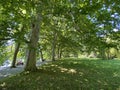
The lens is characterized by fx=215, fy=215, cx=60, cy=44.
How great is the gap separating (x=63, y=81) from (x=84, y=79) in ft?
4.55

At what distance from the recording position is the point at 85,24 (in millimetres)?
9625

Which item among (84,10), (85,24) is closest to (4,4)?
(84,10)

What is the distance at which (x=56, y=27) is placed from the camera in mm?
15516

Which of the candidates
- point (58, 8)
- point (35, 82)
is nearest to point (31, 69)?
point (35, 82)

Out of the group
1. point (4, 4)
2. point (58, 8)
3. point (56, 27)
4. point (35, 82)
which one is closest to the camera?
point (4, 4)

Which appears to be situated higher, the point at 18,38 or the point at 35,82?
the point at 18,38

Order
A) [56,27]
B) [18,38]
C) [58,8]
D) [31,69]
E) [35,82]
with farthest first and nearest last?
[56,27], [31,69], [35,82], [18,38], [58,8]

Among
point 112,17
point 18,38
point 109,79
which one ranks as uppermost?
point 112,17

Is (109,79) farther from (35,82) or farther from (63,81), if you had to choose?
(35,82)

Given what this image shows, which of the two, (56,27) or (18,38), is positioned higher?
(56,27)

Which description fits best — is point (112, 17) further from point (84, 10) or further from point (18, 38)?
point (18, 38)

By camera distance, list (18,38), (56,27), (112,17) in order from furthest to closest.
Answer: (56,27)
(18,38)
(112,17)

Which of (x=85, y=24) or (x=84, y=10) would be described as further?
(x=85, y=24)

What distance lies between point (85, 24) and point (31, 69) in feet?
17.5
